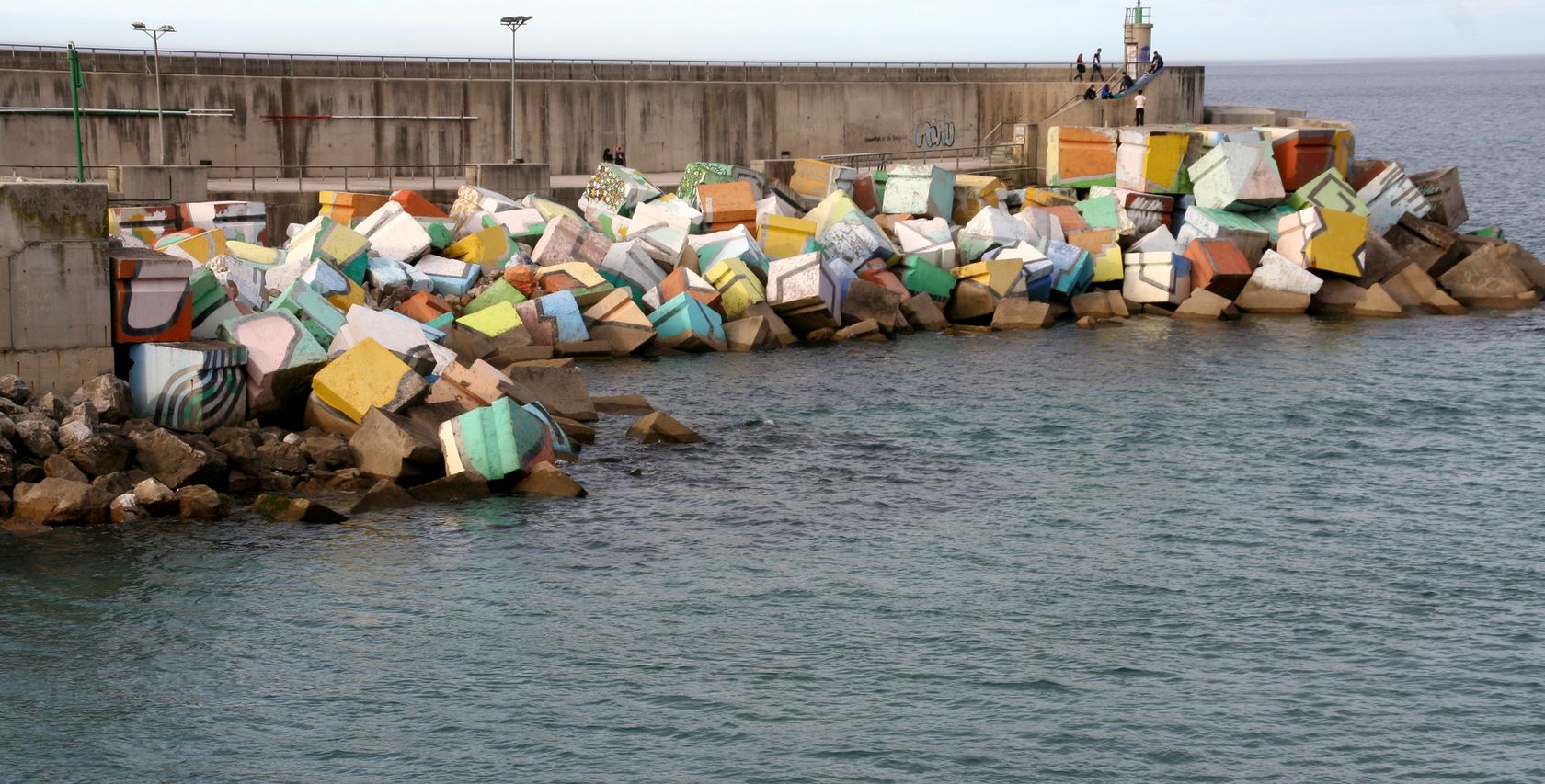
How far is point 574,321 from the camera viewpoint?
2723cm

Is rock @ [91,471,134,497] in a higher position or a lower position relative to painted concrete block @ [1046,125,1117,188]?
lower

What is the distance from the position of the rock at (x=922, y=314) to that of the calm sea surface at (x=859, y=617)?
7.33 m

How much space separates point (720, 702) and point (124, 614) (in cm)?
583

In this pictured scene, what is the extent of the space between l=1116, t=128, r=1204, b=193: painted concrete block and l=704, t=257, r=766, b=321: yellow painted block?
11868mm

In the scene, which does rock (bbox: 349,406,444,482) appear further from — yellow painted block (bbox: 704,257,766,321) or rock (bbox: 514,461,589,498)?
yellow painted block (bbox: 704,257,766,321)

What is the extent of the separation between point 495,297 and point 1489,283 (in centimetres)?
2178

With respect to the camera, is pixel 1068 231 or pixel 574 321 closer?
pixel 574 321

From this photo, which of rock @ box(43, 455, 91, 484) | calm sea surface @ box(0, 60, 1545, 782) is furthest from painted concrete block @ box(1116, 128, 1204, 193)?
rock @ box(43, 455, 91, 484)

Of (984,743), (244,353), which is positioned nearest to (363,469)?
(244,353)

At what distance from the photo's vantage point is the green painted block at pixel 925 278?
32.1 m

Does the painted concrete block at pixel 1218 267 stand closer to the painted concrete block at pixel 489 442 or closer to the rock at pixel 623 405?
the rock at pixel 623 405

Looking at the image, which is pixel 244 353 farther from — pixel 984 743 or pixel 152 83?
Answer: pixel 152 83

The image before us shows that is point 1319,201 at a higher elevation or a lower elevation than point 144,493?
higher

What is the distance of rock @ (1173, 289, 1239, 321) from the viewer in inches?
1302
